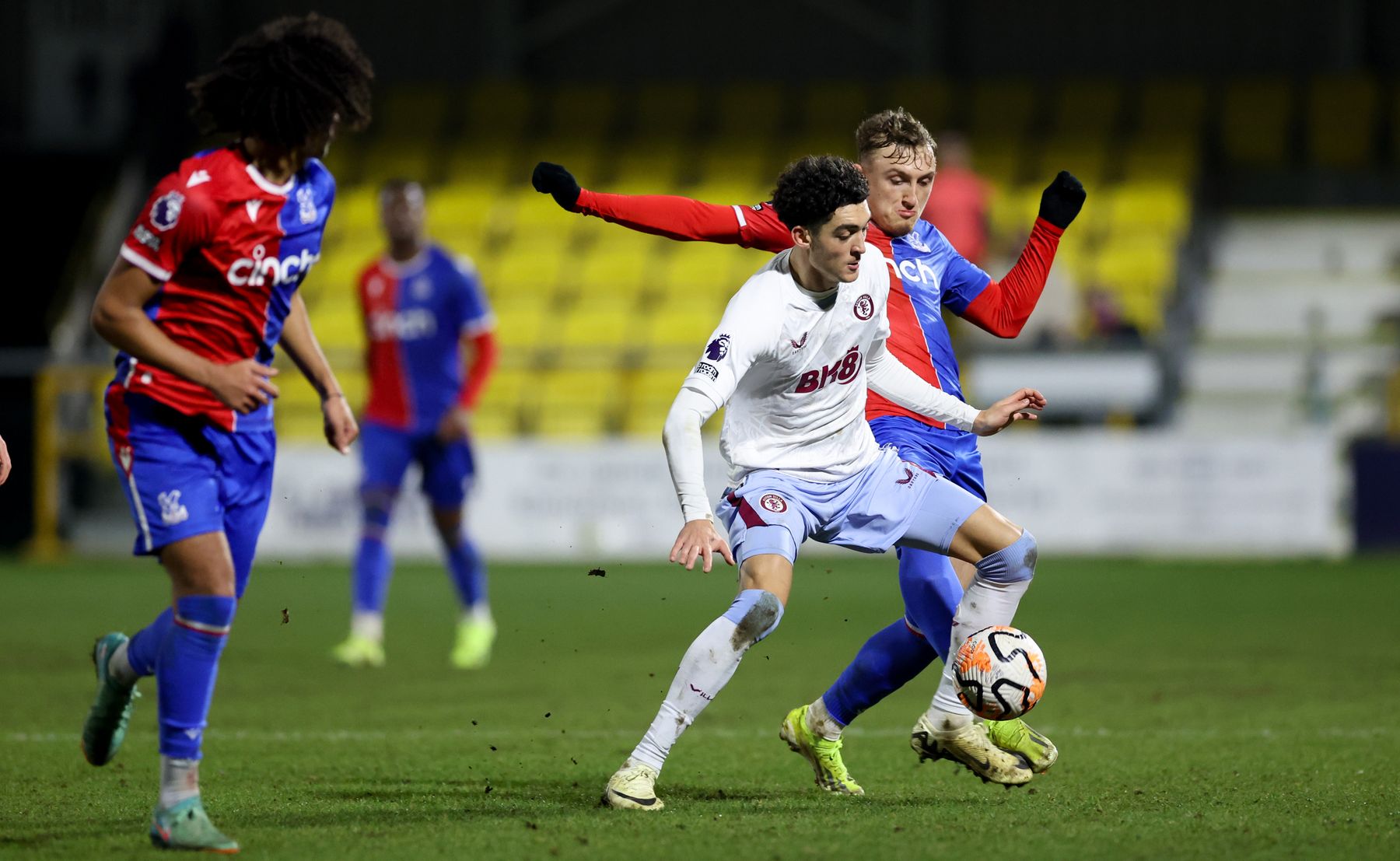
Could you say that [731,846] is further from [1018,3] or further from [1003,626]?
[1018,3]

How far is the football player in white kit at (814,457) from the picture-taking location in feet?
17.0

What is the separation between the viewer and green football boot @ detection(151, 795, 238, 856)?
458cm

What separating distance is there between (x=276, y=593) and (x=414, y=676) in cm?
505

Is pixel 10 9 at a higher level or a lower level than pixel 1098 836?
higher

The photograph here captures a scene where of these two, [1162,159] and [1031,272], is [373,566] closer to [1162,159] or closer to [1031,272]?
[1031,272]

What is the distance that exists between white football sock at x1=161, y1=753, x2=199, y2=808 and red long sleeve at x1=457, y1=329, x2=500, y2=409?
5274 mm

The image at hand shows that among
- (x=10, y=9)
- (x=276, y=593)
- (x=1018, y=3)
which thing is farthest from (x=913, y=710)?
(x=10, y=9)

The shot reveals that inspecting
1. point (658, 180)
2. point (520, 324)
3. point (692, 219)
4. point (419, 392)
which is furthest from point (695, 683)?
point (658, 180)

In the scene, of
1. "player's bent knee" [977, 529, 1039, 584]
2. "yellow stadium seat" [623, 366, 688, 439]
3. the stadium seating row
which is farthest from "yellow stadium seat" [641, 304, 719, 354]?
"player's bent knee" [977, 529, 1039, 584]

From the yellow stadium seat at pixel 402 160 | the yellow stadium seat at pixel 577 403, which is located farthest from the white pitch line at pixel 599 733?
the yellow stadium seat at pixel 402 160

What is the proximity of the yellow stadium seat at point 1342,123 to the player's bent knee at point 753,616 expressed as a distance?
50.4 feet

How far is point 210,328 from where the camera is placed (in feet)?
15.8

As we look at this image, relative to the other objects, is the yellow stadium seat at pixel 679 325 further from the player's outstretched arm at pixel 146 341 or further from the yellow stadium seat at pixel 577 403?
the player's outstretched arm at pixel 146 341

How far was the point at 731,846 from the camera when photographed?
4.67m
